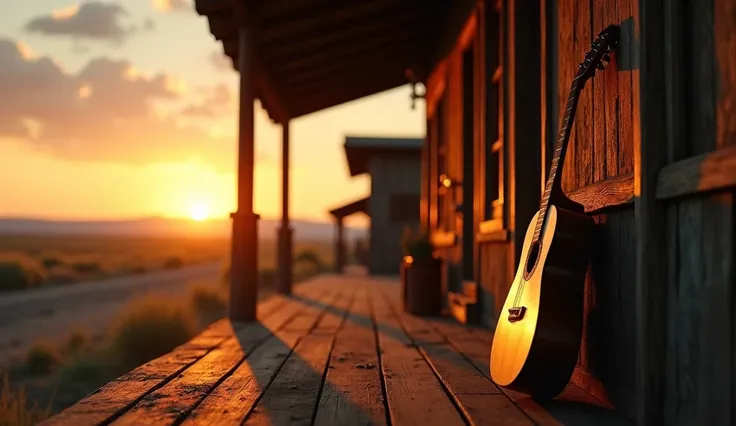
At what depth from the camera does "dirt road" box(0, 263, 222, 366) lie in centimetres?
871

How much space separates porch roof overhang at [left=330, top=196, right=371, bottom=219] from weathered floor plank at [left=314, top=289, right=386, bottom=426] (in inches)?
520

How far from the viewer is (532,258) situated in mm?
2799

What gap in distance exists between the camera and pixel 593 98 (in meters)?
2.93

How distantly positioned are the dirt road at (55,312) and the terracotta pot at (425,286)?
381 centimetres

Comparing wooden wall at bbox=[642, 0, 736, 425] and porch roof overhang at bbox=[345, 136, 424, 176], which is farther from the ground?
porch roof overhang at bbox=[345, 136, 424, 176]

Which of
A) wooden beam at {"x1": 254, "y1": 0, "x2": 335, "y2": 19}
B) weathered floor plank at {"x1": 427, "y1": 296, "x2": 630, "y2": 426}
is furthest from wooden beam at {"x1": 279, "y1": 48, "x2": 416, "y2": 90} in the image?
weathered floor plank at {"x1": 427, "y1": 296, "x2": 630, "y2": 426}

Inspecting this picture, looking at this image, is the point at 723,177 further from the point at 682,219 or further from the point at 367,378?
the point at 367,378

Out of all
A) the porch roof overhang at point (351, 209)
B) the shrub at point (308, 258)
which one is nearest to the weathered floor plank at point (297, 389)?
the porch roof overhang at point (351, 209)

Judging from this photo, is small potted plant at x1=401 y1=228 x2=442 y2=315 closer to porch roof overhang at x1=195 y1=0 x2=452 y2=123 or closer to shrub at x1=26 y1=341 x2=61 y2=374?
porch roof overhang at x1=195 y1=0 x2=452 y2=123

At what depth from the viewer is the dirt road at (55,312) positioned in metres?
8.71

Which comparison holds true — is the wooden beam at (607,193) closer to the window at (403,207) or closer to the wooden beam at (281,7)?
the wooden beam at (281,7)

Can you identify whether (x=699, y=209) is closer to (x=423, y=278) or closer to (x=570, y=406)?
(x=570, y=406)

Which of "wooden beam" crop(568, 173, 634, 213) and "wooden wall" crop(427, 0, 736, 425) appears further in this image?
"wooden beam" crop(568, 173, 634, 213)

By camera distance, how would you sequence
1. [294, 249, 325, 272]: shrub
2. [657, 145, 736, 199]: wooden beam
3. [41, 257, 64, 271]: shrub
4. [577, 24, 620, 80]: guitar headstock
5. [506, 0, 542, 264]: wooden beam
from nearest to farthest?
[657, 145, 736, 199]: wooden beam, [577, 24, 620, 80]: guitar headstock, [506, 0, 542, 264]: wooden beam, [294, 249, 325, 272]: shrub, [41, 257, 64, 271]: shrub
